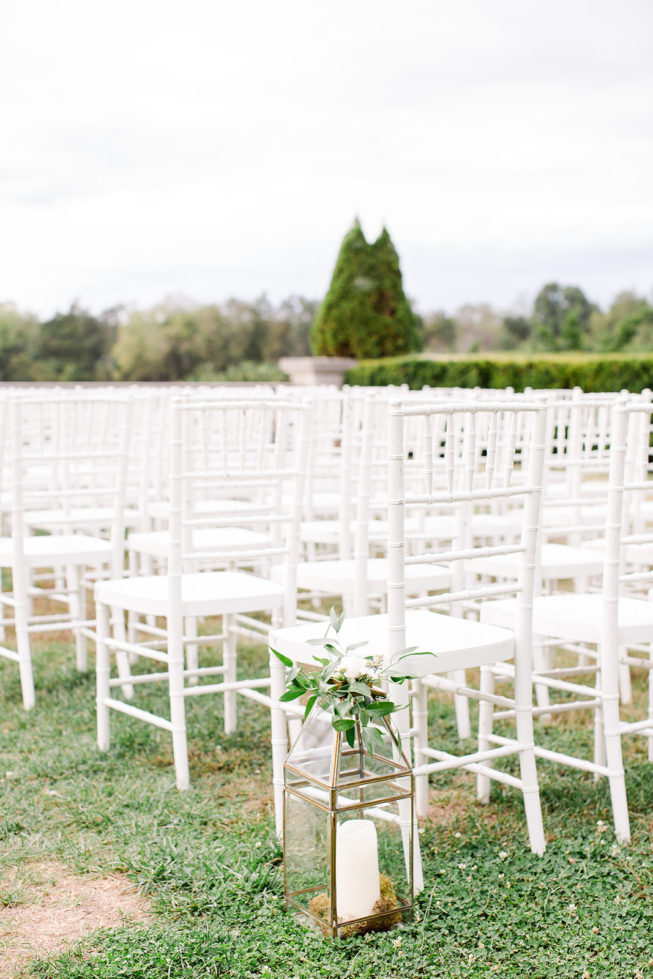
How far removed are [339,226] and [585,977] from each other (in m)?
24.1

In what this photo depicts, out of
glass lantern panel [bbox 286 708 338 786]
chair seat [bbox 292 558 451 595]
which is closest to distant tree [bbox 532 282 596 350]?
chair seat [bbox 292 558 451 595]

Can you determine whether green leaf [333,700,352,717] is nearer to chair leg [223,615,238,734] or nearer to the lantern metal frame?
the lantern metal frame

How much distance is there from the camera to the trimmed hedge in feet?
36.0

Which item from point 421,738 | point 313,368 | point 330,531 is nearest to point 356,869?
point 421,738

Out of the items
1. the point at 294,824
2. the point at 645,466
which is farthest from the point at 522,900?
the point at 645,466

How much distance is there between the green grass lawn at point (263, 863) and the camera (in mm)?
1926

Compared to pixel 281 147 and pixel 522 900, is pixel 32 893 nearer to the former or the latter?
pixel 522 900

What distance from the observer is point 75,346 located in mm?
27672

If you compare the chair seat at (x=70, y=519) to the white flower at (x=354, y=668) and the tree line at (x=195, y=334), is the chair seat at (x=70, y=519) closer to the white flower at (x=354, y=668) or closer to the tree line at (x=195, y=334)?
the white flower at (x=354, y=668)

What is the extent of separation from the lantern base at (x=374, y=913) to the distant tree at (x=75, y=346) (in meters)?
25.9

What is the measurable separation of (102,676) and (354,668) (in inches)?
55.7

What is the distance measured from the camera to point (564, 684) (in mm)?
2732

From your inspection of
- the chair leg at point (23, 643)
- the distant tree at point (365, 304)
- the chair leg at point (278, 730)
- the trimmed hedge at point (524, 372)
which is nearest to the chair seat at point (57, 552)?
the chair leg at point (23, 643)

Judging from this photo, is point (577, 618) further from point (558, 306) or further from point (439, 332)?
point (558, 306)
